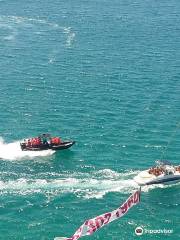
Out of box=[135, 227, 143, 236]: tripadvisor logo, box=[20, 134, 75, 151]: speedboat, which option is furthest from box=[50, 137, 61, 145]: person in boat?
box=[135, 227, 143, 236]: tripadvisor logo

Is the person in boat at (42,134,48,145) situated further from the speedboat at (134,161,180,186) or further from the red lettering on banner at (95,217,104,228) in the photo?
the red lettering on banner at (95,217,104,228)

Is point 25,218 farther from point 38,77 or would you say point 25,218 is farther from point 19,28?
point 19,28

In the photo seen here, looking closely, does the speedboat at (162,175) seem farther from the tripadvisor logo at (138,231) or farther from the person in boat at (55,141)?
the person in boat at (55,141)

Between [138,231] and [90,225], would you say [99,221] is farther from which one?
[138,231]

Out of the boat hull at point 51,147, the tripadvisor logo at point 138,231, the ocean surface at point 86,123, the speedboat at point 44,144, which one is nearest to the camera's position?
the tripadvisor logo at point 138,231

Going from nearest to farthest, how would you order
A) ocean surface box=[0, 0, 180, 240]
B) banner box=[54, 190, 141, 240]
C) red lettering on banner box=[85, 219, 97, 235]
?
banner box=[54, 190, 141, 240]
red lettering on banner box=[85, 219, 97, 235]
ocean surface box=[0, 0, 180, 240]

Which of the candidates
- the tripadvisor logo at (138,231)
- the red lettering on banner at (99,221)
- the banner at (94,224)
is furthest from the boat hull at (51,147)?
the red lettering on banner at (99,221)
